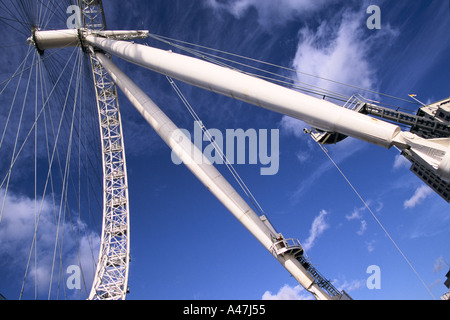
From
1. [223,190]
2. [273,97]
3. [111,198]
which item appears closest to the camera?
[273,97]

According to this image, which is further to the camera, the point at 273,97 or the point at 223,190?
the point at 223,190

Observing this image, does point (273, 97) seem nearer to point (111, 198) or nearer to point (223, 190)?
point (223, 190)

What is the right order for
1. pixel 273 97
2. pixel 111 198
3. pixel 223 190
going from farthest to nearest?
pixel 111 198
pixel 223 190
pixel 273 97

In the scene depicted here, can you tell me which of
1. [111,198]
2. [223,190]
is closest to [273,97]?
[223,190]

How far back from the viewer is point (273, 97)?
10.8m

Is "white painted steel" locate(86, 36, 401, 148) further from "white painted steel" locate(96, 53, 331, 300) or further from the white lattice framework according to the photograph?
the white lattice framework

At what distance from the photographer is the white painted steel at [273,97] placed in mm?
9508

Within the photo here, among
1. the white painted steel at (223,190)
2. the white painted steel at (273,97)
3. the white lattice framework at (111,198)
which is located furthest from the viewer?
the white lattice framework at (111,198)

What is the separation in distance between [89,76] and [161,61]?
79.0 feet

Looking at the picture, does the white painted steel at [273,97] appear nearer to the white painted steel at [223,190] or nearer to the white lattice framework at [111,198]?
the white painted steel at [223,190]

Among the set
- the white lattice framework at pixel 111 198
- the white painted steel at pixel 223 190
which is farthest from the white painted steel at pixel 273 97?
the white lattice framework at pixel 111 198

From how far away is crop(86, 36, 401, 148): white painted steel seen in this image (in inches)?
374

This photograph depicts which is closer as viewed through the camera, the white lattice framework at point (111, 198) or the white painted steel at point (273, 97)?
the white painted steel at point (273, 97)
